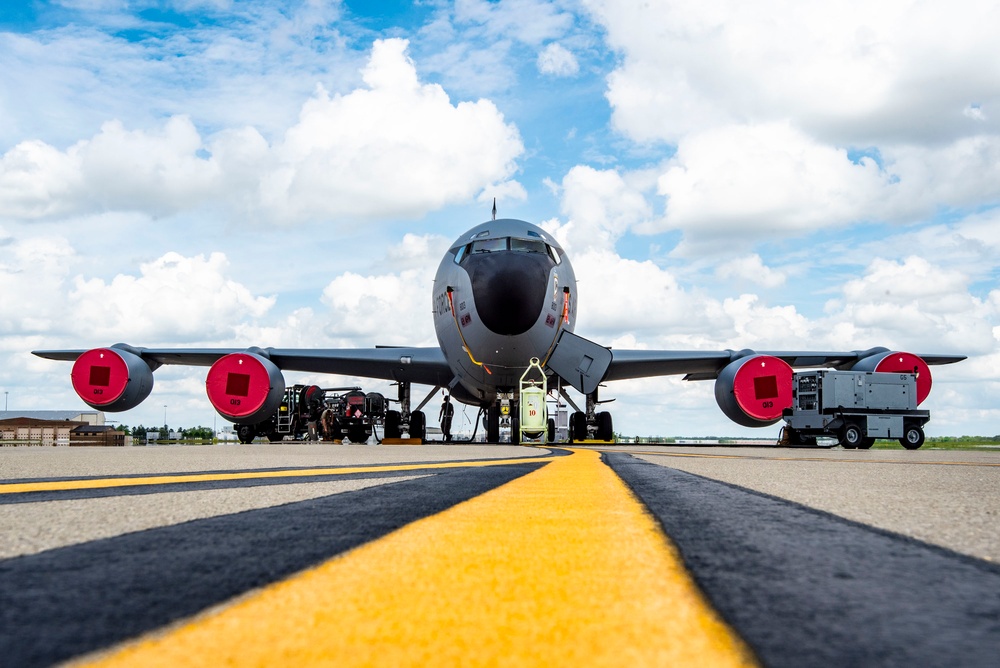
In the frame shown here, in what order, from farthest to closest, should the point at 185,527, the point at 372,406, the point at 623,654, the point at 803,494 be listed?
the point at 372,406 < the point at 803,494 < the point at 185,527 < the point at 623,654

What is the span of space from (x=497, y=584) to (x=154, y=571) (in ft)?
1.84

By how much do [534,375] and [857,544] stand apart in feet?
41.6

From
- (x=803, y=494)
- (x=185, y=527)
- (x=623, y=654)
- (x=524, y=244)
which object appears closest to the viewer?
(x=623, y=654)

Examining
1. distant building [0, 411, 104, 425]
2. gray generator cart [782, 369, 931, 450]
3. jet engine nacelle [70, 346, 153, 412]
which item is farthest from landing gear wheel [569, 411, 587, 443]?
distant building [0, 411, 104, 425]

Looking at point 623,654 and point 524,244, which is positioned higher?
point 524,244

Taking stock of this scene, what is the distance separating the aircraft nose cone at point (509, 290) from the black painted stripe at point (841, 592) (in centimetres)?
1045

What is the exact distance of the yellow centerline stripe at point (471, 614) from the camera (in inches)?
Result: 30.3

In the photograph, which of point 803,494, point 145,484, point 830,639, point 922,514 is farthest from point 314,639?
point 145,484

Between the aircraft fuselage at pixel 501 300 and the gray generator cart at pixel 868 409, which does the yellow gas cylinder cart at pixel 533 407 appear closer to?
the aircraft fuselage at pixel 501 300

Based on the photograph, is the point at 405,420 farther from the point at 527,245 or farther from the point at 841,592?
the point at 841,592

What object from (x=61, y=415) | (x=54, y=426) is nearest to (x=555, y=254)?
(x=54, y=426)

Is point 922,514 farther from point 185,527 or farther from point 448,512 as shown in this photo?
point 185,527

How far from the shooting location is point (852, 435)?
15398mm

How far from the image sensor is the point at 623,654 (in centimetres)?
78
